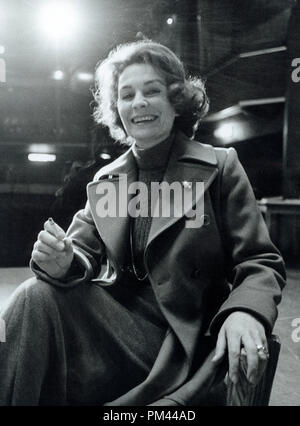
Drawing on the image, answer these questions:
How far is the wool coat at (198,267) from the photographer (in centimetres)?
100

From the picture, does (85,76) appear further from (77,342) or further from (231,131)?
(77,342)

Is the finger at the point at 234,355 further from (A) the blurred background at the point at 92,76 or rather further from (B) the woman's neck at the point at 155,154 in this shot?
(A) the blurred background at the point at 92,76

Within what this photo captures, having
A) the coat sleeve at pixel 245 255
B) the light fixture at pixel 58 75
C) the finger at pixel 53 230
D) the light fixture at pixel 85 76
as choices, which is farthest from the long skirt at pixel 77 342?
the light fixture at pixel 58 75

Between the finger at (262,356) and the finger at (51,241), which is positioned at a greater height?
the finger at (51,241)

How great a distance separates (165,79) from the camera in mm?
1209

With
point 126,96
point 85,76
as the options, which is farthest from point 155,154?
point 85,76

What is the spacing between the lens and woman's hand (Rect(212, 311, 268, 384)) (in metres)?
0.83

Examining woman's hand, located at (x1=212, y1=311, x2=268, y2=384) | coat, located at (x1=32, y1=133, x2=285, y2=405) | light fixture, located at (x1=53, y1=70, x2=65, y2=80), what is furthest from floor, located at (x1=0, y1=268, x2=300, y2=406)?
light fixture, located at (x1=53, y1=70, x2=65, y2=80)

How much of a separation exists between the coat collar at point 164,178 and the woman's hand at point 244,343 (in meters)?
0.30

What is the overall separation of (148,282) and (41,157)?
3.75 metres

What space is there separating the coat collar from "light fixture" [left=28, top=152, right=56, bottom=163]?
11.7 ft

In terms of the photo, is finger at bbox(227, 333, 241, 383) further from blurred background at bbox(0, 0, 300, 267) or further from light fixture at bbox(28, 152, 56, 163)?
light fixture at bbox(28, 152, 56, 163)

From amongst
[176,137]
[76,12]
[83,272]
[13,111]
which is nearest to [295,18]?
[76,12]

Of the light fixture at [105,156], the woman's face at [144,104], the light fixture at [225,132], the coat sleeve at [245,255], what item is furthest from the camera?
the light fixture at [225,132]
